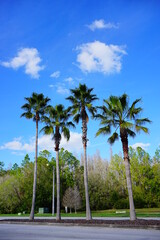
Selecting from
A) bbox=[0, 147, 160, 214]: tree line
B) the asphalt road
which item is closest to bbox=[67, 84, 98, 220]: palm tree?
the asphalt road

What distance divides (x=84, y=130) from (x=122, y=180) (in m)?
34.8

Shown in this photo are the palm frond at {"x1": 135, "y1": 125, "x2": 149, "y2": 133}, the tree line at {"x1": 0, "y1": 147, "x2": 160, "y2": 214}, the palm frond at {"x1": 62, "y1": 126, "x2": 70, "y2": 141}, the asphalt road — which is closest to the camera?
the asphalt road

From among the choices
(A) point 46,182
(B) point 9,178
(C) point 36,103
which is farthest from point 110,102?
(B) point 9,178

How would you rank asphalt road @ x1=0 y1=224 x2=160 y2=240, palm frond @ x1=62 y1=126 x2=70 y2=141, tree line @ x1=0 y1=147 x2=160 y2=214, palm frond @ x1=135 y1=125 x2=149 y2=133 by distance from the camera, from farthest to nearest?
tree line @ x1=0 y1=147 x2=160 y2=214
palm frond @ x1=62 y1=126 x2=70 y2=141
palm frond @ x1=135 y1=125 x2=149 y2=133
asphalt road @ x1=0 y1=224 x2=160 y2=240

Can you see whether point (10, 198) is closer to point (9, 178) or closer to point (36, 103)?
point (9, 178)

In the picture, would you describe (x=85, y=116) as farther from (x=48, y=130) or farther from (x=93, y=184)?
(x=93, y=184)

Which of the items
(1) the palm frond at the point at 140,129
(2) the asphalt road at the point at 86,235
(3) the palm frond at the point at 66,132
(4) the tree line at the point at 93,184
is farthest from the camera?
(4) the tree line at the point at 93,184

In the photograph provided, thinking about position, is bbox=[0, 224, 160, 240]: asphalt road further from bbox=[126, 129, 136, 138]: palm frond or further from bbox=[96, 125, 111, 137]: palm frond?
bbox=[96, 125, 111, 137]: palm frond

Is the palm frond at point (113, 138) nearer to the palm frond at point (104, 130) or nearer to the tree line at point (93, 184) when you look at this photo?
the palm frond at point (104, 130)

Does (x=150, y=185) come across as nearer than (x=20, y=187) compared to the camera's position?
Yes

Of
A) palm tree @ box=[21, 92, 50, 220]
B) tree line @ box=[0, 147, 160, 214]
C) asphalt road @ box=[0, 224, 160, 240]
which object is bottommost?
asphalt road @ box=[0, 224, 160, 240]

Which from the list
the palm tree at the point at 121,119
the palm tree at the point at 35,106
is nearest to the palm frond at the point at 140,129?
the palm tree at the point at 121,119

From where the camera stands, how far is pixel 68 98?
23.1 metres

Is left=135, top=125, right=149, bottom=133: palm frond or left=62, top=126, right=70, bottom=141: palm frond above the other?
left=62, top=126, right=70, bottom=141: palm frond
